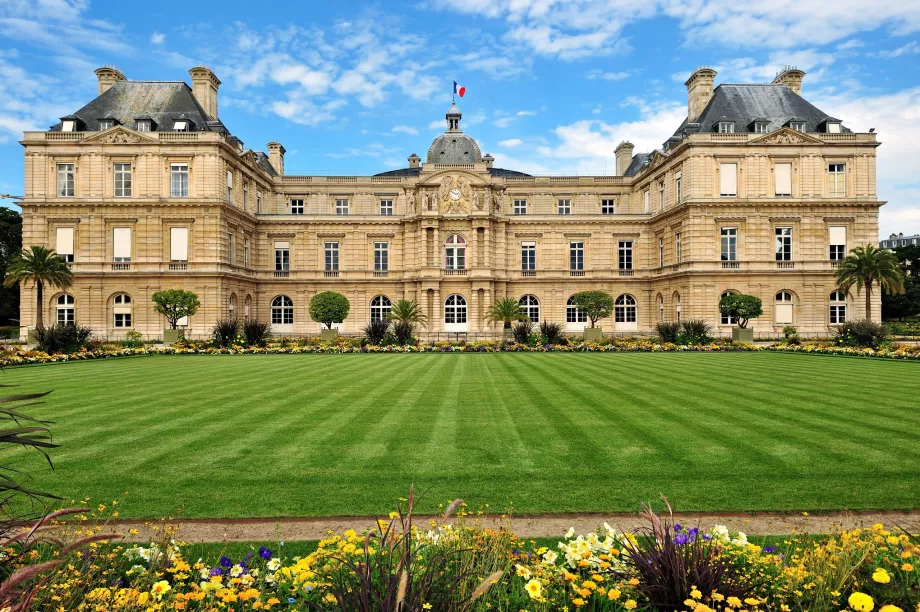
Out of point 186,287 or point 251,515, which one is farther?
point 186,287

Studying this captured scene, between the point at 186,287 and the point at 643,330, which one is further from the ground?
the point at 186,287

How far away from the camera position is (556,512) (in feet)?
20.9

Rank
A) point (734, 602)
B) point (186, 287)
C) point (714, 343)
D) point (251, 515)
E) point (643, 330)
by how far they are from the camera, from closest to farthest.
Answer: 1. point (734, 602)
2. point (251, 515)
3. point (714, 343)
4. point (186, 287)
5. point (643, 330)

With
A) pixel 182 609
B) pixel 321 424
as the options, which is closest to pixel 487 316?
pixel 321 424

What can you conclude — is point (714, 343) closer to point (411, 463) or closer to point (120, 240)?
point (411, 463)

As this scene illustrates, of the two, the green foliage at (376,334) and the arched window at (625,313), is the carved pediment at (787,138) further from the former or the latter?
the green foliage at (376,334)

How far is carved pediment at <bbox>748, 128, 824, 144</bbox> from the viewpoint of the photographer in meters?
40.2

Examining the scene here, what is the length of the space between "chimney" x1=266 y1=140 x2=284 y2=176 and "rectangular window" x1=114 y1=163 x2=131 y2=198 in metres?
17.1

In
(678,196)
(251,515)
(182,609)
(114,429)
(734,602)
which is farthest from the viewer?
(678,196)

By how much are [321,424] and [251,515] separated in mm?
4096

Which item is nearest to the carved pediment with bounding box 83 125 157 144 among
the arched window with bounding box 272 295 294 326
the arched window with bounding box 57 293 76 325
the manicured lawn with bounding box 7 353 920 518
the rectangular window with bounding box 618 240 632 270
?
the arched window with bounding box 57 293 76 325

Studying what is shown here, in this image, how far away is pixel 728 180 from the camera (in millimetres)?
40562

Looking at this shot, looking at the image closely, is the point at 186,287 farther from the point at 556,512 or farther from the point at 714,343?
the point at 556,512

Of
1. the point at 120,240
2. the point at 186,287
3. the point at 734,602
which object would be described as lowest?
the point at 734,602
